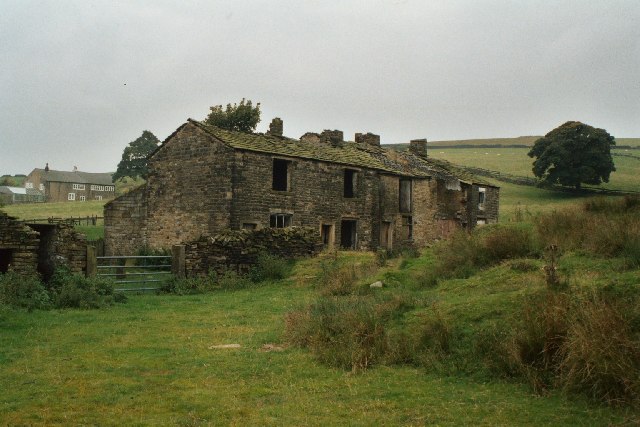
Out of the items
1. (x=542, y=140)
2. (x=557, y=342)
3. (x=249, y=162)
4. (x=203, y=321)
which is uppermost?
(x=542, y=140)

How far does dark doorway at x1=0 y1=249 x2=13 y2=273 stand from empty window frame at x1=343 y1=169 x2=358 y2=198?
17.4 meters

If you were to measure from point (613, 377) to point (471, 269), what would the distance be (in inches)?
265

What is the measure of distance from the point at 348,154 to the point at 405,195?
14.8 feet

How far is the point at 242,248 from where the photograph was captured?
19.0 meters

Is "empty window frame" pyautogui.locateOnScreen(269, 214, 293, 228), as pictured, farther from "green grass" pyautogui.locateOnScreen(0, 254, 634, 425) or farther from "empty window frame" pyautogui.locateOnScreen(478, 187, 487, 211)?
"empty window frame" pyautogui.locateOnScreen(478, 187, 487, 211)

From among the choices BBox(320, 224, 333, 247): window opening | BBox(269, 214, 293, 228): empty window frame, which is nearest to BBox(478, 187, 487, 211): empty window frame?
BBox(320, 224, 333, 247): window opening

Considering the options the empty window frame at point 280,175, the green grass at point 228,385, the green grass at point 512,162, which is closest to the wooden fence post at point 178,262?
the green grass at point 228,385

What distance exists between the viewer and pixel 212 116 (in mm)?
45562

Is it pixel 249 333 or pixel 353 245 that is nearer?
pixel 249 333

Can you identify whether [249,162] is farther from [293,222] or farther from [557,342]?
[557,342]

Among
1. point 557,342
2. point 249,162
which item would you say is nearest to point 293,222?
point 249,162

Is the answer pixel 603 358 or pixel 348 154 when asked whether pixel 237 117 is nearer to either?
pixel 348 154

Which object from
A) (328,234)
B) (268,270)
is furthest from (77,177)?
(268,270)

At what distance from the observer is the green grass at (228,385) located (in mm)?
5645
